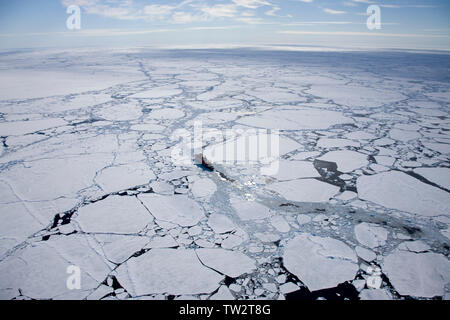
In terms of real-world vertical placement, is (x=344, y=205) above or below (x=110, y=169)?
below

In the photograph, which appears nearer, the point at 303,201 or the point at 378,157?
the point at 303,201

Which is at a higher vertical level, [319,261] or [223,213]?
[223,213]

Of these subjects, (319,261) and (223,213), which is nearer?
(319,261)

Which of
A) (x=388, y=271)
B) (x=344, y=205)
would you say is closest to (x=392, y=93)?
(x=344, y=205)

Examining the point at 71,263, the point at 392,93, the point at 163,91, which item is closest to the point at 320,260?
the point at 71,263

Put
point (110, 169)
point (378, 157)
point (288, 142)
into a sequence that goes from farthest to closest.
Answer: point (288, 142)
point (378, 157)
point (110, 169)

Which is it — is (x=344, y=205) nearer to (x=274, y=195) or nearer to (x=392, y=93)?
(x=274, y=195)

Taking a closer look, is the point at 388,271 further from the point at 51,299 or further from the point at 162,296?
the point at 51,299
